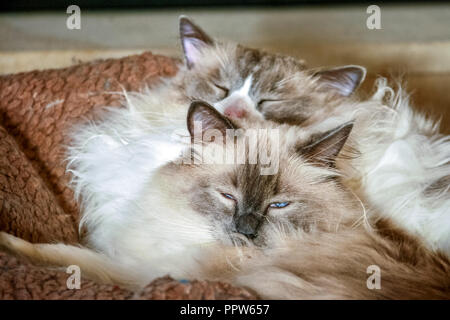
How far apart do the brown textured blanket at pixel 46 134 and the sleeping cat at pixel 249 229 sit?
129 mm

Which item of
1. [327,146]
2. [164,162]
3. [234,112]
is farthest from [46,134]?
[327,146]

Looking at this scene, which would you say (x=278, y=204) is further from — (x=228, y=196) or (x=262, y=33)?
(x=262, y=33)

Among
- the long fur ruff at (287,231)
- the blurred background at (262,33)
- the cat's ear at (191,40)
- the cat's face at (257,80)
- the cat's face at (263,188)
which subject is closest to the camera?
the long fur ruff at (287,231)

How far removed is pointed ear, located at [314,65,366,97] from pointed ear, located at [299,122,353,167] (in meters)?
0.36

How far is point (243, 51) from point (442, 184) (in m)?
0.71

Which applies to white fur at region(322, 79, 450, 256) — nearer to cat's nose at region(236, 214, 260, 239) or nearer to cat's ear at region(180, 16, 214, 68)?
cat's nose at region(236, 214, 260, 239)

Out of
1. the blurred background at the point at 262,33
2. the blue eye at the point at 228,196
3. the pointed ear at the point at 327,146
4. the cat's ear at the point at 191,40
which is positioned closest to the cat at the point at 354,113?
the cat's ear at the point at 191,40

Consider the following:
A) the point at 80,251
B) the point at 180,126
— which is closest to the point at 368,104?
the point at 180,126

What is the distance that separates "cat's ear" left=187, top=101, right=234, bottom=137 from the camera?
3.87 feet

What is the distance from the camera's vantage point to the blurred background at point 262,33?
8.16ft

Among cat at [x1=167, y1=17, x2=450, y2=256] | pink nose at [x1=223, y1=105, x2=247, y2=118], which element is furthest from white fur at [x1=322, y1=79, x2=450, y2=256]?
pink nose at [x1=223, y1=105, x2=247, y2=118]

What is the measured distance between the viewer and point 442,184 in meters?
1.33

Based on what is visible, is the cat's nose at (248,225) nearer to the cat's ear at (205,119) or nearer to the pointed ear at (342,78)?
the cat's ear at (205,119)
